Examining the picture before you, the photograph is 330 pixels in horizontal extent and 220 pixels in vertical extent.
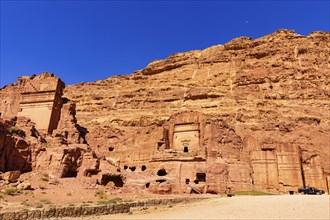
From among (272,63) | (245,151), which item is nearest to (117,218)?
(245,151)

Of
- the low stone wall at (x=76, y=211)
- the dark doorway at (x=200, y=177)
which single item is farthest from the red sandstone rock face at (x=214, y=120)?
the low stone wall at (x=76, y=211)

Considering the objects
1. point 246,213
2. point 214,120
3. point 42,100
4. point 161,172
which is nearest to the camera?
point 246,213

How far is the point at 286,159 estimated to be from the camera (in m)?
37.8

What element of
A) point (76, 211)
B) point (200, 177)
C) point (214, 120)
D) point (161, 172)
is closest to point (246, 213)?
point (76, 211)

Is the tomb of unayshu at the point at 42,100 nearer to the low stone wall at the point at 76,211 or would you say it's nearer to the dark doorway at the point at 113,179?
the dark doorway at the point at 113,179

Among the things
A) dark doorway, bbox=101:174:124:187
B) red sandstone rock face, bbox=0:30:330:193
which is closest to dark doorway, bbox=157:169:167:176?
red sandstone rock face, bbox=0:30:330:193

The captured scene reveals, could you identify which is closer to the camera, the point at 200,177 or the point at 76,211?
the point at 76,211

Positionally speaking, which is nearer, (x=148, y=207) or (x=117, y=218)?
(x=117, y=218)

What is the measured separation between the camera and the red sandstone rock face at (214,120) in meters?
35.3

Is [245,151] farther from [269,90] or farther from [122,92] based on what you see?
[122,92]

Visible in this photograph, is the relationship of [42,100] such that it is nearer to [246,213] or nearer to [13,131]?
[13,131]

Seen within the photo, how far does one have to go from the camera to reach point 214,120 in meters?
42.2

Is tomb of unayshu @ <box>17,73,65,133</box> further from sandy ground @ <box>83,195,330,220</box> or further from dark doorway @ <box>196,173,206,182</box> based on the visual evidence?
sandy ground @ <box>83,195,330,220</box>

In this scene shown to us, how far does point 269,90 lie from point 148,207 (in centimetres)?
4415
